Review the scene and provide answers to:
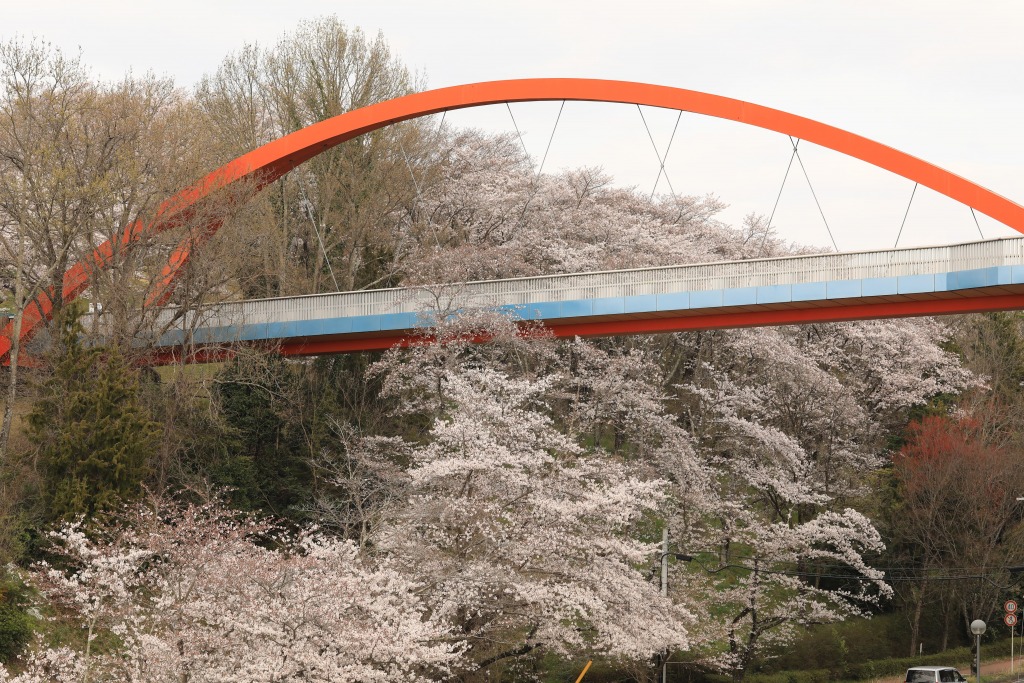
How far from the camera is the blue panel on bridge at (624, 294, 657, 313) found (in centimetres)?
3381

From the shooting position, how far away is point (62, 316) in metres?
31.4

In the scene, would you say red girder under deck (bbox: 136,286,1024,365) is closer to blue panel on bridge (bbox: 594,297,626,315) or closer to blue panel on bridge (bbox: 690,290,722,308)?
blue panel on bridge (bbox: 594,297,626,315)

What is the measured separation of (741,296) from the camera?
32.8 meters

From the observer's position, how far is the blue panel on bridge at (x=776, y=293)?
106 feet

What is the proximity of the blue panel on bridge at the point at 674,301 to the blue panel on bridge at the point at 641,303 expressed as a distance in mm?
160

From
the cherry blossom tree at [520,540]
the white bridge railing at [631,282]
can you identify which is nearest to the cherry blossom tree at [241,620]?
the cherry blossom tree at [520,540]

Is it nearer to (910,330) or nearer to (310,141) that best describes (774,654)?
(910,330)

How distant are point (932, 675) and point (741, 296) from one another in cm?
995

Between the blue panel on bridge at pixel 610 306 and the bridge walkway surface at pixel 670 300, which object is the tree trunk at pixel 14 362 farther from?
the blue panel on bridge at pixel 610 306

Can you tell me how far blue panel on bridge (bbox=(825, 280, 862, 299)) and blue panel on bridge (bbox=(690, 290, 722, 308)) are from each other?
8.96 feet

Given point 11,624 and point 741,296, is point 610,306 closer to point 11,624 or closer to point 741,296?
point 741,296

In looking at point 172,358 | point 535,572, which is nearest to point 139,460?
point 172,358

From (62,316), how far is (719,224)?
1114 inches

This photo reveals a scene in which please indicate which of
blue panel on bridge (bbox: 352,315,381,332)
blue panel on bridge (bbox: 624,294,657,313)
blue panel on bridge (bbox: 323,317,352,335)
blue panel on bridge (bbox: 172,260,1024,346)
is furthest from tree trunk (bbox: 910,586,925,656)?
blue panel on bridge (bbox: 323,317,352,335)
